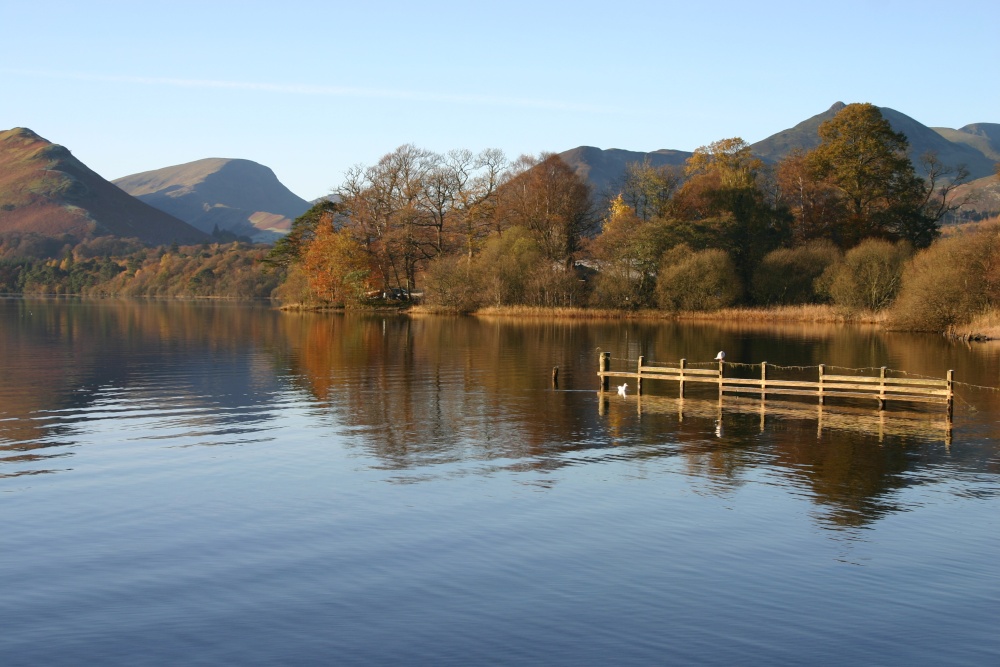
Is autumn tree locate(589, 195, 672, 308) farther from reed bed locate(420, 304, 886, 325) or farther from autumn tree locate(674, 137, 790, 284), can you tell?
autumn tree locate(674, 137, 790, 284)

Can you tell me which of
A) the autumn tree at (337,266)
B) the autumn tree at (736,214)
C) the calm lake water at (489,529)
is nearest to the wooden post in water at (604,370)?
the calm lake water at (489,529)

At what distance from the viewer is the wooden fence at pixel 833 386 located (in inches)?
1141

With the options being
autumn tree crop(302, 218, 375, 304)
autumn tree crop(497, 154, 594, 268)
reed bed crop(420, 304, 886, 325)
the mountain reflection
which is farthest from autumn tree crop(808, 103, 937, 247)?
autumn tree crop(302, 218, 375, 304)

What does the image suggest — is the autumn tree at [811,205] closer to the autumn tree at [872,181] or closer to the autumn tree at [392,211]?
the autumn tree at [872,181]

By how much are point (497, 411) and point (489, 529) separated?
14347mm

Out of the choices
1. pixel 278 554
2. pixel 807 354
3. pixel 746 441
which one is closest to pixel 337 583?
pixel 278 554

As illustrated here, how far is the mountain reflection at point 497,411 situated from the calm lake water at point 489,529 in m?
0.19

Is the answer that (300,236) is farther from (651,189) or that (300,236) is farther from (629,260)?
(629,260)

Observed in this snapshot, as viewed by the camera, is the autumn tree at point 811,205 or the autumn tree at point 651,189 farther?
the autumn tree at point 651,189

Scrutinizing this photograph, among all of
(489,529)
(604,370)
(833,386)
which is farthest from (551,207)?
(489,529)

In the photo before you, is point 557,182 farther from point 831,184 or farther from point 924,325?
point 924,325

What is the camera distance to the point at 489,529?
52.0ft

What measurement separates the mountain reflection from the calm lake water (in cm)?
19

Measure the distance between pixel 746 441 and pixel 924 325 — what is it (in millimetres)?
49665
